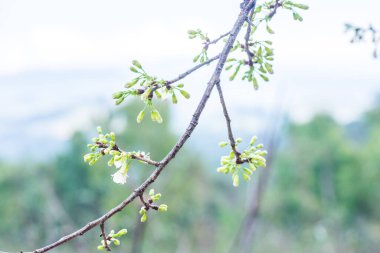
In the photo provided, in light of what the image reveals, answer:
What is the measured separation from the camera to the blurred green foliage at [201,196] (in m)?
40.0

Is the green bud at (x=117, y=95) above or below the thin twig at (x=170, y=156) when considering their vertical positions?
above

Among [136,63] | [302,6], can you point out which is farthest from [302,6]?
[136,63]

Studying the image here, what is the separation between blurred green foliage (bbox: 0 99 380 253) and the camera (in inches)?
1576

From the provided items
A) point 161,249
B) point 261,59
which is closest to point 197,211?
point 161,249

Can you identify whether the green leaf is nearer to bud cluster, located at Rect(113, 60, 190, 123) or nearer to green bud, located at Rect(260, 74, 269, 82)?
green bud, located at Rect(260, 74, 269, 82)

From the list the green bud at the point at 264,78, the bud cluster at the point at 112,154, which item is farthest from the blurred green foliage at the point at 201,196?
the bud cluster at the point at 112,154

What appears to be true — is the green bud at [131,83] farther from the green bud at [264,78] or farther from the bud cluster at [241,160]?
the green bud at [264,78]

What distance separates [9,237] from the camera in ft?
144

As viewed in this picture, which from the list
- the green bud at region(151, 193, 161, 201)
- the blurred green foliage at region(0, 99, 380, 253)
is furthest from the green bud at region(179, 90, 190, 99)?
the blurred green foliage at region(0, 99, 380, 253)

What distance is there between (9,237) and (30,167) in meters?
7.33

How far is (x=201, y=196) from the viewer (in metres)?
47.6

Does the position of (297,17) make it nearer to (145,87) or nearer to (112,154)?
(145,87)

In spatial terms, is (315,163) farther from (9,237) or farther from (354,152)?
(9,237)

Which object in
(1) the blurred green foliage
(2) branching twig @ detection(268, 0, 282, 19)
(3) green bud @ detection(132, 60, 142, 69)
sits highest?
(1) the blurred green foliage
